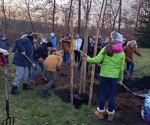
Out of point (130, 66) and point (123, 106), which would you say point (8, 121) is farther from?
point (130, 66)

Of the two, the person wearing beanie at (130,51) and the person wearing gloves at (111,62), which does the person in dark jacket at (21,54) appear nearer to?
the person wearing gloves at (111,62)

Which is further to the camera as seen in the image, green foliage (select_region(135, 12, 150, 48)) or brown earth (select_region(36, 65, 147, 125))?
green foliage (select_region(135, 12, 150, 48))

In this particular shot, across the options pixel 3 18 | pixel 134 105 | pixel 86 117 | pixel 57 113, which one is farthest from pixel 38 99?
pixel 3 18

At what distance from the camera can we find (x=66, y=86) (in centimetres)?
779

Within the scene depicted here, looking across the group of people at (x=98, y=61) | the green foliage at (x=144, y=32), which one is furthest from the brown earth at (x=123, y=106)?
the green foliage at (x=144, y=32)

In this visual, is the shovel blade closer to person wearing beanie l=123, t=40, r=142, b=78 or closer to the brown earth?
the brown earth

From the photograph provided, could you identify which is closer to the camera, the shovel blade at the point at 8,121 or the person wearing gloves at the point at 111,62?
the shovel blade at the point at 8,121

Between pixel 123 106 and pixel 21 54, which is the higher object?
pixel 21 54

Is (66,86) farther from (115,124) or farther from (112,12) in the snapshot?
(112,12)

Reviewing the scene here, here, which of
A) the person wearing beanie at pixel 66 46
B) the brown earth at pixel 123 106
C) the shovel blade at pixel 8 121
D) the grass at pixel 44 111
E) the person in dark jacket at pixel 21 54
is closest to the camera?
the shovel blade at pixel 8 121

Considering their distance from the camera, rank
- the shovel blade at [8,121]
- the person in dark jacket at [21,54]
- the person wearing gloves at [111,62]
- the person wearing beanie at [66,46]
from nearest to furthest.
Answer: the shovel blade at [8,121] → the person wearing gloves at [111,62] → the person in dark jacket at [21,54] → the person wearing beanie at [66,46]

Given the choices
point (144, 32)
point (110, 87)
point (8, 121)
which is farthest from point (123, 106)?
point (144, 32)

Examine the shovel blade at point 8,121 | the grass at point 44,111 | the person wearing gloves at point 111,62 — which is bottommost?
the grass at point 44,111

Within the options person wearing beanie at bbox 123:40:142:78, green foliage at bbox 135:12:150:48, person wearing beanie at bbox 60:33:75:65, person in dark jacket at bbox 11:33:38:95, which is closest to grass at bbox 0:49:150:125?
person in dark jacket at bbox 11:33:38:95
